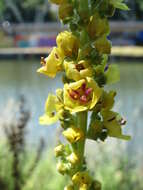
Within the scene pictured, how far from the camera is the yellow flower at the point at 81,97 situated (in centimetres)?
144

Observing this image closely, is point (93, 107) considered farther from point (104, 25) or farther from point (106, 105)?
point (104, 25)

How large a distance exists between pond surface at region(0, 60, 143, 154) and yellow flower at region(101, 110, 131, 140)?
15.8 feet

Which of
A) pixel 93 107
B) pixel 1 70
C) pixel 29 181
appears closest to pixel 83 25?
pixel 93 107

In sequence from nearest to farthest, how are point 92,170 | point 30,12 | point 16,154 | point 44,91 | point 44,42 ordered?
point 16,154, point 92,170, point 44,91, point 30,12, point 44,42

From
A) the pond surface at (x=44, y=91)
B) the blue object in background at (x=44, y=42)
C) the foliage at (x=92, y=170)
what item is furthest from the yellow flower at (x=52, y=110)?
the blue object in background at (x=44, y=42)

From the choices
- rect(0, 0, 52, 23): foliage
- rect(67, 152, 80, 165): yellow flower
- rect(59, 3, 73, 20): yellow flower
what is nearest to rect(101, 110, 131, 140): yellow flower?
rect(67, 152, 80, 165): yellow flower

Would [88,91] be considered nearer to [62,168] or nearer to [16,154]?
[62,168]

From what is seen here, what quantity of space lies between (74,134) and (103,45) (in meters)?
0.24

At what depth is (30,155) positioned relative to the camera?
6773mm

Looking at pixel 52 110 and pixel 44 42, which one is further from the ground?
pixel 52 110

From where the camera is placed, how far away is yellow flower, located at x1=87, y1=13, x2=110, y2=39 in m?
1.46

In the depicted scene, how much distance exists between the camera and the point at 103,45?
1495 mm

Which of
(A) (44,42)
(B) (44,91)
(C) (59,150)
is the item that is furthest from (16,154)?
(A) (44,42)

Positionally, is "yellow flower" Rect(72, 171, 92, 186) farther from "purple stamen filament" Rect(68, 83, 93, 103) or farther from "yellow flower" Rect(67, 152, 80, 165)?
"purple stamen filament" Rect(68, 83, 93, 103)
